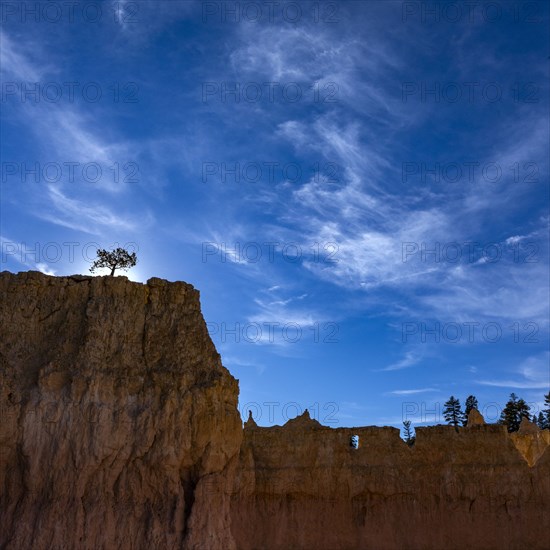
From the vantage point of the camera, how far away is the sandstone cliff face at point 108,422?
85.3 feet

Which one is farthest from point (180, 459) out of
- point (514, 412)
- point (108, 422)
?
point (514, 412)

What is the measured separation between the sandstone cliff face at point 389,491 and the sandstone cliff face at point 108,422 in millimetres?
3062

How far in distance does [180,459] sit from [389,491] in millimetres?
9987

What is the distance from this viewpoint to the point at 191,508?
88.7ft

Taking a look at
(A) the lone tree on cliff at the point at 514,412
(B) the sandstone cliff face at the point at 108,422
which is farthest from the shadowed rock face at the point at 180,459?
(A) the lone tree on cliff at the point at 514,412

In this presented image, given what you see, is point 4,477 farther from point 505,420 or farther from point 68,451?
point 505,420

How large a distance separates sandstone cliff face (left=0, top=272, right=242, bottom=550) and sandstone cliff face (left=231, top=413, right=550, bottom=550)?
306cm

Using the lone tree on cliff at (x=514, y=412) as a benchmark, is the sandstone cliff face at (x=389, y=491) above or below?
below

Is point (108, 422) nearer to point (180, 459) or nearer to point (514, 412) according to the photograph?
point (180, 459)

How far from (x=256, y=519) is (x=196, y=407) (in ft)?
22.2

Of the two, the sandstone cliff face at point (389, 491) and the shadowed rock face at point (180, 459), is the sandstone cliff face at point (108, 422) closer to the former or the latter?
the shadowed rock face at point (180, 459)

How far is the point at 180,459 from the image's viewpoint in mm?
27391

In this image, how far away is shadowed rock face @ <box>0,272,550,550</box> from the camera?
2630cm

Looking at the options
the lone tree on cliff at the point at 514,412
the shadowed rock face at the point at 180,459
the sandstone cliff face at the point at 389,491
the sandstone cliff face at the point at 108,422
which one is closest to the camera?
the sandstone cliff face at the point at 108,422
